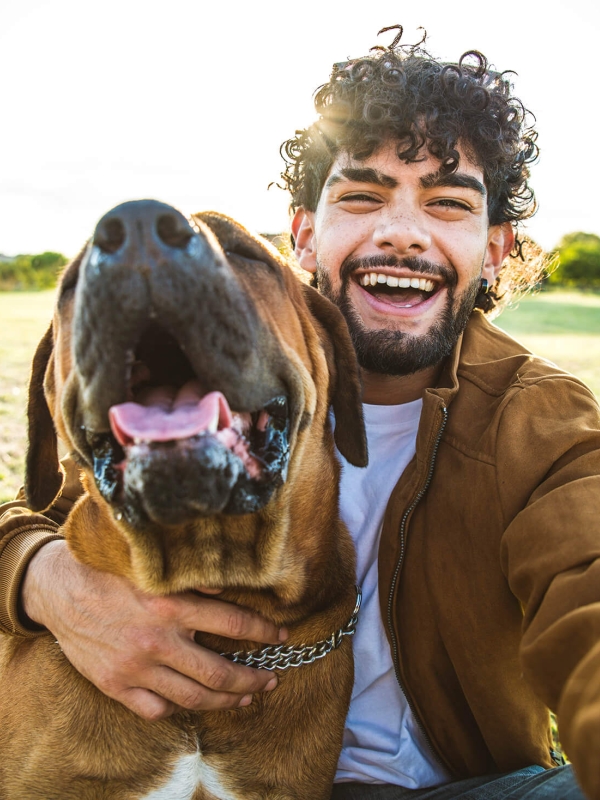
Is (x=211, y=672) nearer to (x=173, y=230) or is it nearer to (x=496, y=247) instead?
(x=173, y=230)

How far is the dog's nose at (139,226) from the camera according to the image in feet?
5.74

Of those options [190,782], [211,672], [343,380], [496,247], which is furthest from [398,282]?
[190,782]

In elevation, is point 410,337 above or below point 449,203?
below

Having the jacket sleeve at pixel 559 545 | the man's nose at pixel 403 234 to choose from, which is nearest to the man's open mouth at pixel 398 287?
the man's nose at pixel 403 234

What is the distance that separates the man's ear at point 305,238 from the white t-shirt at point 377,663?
1185 millimetres

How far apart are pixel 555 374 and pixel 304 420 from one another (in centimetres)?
96

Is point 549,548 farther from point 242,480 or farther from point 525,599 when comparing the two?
point 242,480

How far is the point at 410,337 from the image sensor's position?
313 centimetres

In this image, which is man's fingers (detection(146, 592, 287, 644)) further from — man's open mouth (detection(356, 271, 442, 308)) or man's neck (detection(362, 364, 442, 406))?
man's open mouth (detection(356, 271, 442, 308))

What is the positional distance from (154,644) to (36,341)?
54.8 ft

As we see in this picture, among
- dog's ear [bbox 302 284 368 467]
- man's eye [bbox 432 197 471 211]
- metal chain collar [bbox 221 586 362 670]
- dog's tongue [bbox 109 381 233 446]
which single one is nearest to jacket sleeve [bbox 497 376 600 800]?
dog's ear [bbox 302 284 368 467]

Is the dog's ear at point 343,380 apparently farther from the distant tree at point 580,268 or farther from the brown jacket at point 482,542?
the distant tree at point 580,268

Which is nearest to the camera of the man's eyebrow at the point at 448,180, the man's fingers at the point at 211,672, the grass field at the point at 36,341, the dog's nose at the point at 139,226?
the dog's nose at the point at 139,226

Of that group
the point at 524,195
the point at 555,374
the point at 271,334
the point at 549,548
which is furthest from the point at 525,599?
the point at 524,195
